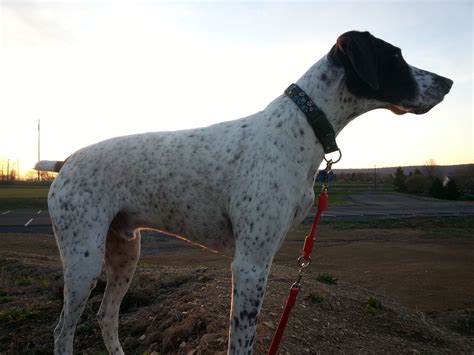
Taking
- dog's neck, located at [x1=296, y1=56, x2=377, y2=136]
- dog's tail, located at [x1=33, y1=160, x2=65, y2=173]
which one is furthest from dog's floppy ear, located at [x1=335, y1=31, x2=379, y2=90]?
dog's tail, located at [x1=33, y1=160, x2=65, y2=173]

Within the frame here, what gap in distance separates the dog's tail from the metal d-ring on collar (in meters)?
2.24

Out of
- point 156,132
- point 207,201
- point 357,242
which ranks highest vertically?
point 156,132

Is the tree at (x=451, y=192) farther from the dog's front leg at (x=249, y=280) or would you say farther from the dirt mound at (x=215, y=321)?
the dog's front leg at (x=249, y=280)

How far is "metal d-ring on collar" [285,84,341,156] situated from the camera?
3.04 metres

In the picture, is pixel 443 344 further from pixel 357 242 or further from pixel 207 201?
pixel 357 242

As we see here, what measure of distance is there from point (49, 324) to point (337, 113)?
15.2 feet

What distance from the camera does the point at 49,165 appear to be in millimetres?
4117

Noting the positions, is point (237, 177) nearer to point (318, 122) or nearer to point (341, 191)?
point (318, 122)

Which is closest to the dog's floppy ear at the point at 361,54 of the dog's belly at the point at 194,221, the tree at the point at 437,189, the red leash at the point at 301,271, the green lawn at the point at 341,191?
the red leash at the point at 301,271

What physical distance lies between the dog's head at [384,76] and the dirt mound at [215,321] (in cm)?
237

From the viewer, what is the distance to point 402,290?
8234mm

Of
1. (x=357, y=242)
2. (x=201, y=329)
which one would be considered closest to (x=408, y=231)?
(x=357, y=242)

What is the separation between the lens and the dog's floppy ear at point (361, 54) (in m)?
2.97

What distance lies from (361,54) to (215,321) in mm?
2950
